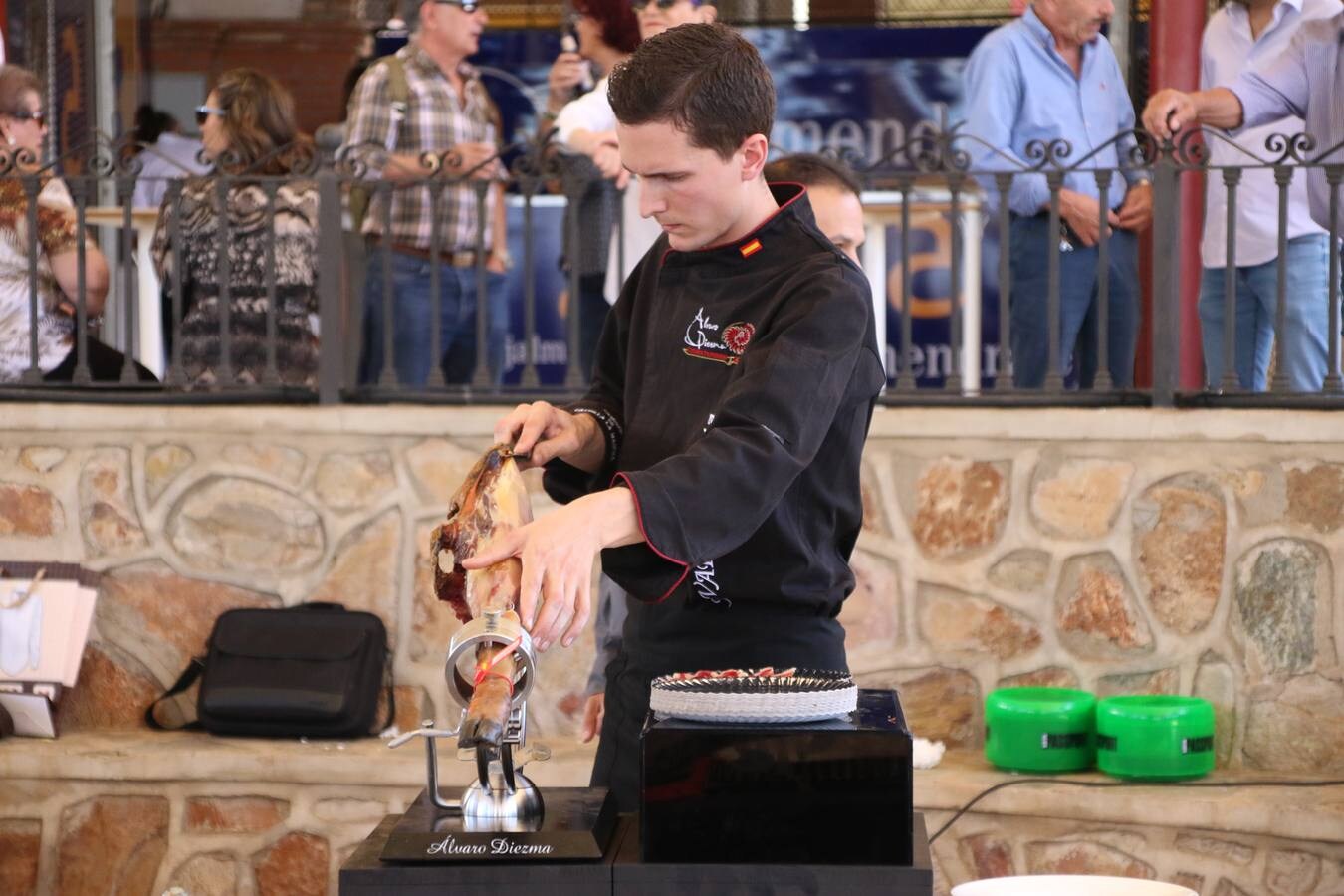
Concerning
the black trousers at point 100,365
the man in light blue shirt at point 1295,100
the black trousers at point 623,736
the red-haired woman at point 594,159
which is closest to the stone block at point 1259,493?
the man in light blue shirt at point 1295,100

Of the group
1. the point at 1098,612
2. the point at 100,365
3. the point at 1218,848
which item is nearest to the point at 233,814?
the point at 100,365

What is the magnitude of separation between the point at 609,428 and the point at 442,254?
9.96 ft

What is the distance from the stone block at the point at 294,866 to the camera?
425cm

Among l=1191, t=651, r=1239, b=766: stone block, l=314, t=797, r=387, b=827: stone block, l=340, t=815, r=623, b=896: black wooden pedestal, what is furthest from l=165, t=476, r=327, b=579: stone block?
l=340, t=815, r=623, b=896: black wooden pedestal

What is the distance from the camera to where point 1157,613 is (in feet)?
13.7

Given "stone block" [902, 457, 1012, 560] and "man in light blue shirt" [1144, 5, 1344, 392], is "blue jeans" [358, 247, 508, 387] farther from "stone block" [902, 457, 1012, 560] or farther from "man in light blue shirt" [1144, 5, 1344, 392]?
"man in light blue shirt" [1144, 5, 1344, 392]

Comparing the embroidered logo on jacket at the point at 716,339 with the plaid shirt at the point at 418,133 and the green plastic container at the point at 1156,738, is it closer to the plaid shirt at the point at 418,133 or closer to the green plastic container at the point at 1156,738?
the green plastic container at the point at 1156,738

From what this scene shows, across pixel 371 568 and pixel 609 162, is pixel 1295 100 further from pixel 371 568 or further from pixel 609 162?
pixel 371 568

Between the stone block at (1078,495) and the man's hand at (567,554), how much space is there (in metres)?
2.80

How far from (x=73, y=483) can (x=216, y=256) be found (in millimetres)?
743

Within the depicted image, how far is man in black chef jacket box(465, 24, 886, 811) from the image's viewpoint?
159 centimetres

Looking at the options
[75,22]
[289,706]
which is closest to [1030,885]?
[289,706]

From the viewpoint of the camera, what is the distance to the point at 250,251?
4758 millimetres

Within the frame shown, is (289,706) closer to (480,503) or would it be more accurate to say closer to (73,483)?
(73,483)
